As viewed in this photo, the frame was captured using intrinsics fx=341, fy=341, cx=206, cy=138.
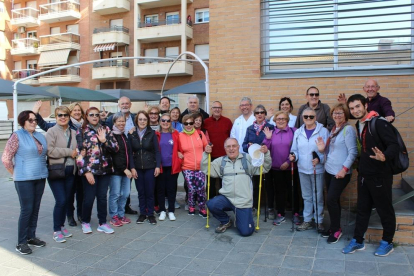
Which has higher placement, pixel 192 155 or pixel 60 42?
pixel 60 42

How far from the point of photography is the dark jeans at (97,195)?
16.7ft

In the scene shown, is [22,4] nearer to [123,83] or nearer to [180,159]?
[123,83]

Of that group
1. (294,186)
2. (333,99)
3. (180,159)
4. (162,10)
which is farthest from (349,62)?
(162,10)

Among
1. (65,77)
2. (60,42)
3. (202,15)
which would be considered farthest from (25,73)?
(202,15)

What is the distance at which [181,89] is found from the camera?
43.3 ft

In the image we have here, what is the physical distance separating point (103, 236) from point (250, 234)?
2.19m

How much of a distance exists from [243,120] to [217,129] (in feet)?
1.65

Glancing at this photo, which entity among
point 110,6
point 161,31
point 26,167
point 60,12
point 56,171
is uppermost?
point 60,12

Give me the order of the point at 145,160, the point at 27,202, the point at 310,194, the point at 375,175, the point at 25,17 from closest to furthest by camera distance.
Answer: the point at 375,175 < the point at 27,202 < the point at 310,194 < the point at 145,160 < the point at 25,17

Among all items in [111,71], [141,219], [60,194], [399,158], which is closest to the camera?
[399,158]

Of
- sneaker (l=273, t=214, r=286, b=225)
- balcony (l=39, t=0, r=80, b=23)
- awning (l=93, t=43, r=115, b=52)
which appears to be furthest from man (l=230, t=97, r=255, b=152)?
balcony (l=39, t=0, r=80, b=23)

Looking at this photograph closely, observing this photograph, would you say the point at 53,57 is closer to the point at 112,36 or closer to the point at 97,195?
the point at 112,36

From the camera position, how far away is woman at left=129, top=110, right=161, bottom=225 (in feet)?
18.4

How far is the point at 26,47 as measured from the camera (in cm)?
3431
